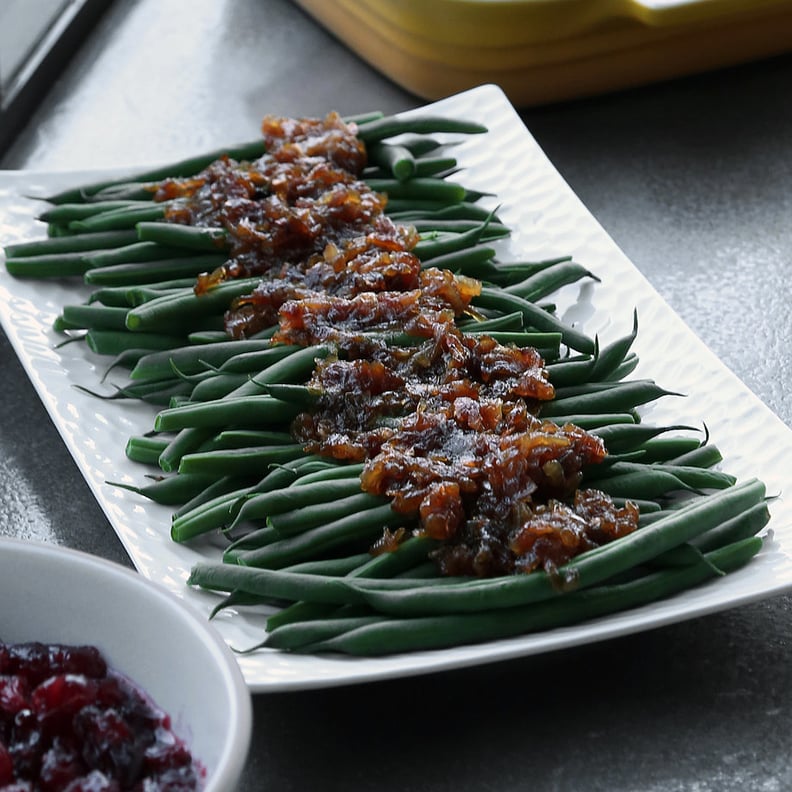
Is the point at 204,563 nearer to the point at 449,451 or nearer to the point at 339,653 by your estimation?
the point at 339,653

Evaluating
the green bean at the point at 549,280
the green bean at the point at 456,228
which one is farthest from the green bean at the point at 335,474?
the green bean at the point at 456,228

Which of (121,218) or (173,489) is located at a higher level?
(121,218)

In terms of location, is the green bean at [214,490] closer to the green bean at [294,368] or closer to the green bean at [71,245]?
the green bean at [294,368]

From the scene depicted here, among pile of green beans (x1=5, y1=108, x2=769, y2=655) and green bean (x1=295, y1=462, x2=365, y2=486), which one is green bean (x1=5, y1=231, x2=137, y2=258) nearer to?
pile of green beans (x1=5, y1=108, x2=769, y2=655)

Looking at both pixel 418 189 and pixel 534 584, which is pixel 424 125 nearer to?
pixel 418 189

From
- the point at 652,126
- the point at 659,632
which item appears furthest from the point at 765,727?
the point at 652,126

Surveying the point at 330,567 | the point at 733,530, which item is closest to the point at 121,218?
the point at 330,567
